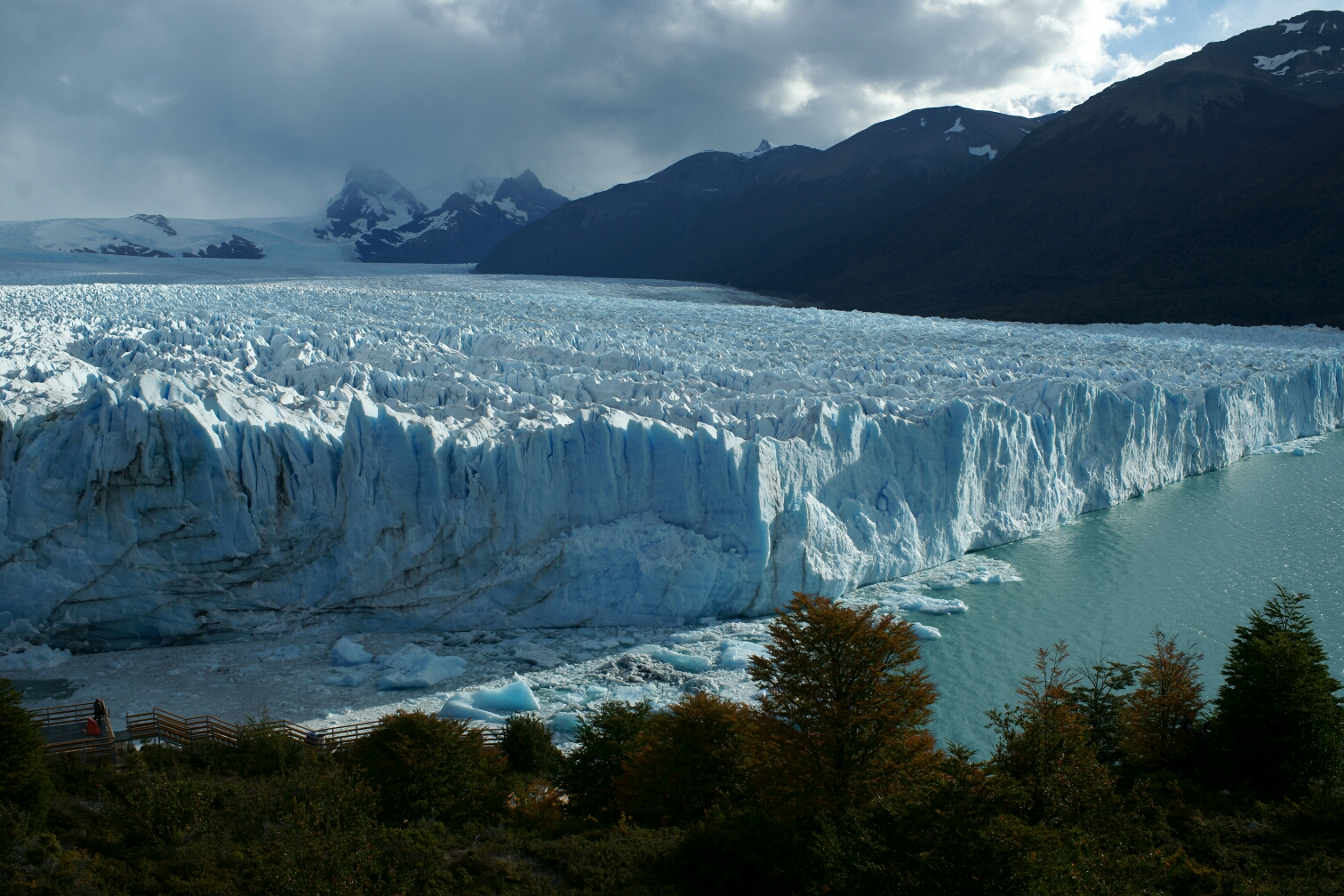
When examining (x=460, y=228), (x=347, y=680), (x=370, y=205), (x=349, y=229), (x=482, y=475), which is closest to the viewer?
(x=347, y=680)

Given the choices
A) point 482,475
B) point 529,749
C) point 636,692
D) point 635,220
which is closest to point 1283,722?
point 636,692

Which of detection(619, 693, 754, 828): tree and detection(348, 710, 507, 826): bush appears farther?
detection(619, 693, 754, 828): tree

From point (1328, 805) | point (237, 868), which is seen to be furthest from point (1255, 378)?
point (237, 868)

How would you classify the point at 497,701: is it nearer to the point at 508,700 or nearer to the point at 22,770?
the point at 508,700

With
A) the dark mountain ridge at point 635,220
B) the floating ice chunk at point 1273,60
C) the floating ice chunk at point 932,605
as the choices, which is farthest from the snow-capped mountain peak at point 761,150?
the floating ice chunk at point 932,605

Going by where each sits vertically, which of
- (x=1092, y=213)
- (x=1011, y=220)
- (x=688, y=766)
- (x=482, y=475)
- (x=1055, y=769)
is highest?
(x=1092, y=213)

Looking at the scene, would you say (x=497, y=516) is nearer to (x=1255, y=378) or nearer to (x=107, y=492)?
(x=107, y=492)


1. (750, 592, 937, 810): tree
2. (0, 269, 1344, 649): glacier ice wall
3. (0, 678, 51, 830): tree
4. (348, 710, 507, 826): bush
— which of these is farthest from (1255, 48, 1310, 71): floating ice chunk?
(0, 678, 51, 830): tree

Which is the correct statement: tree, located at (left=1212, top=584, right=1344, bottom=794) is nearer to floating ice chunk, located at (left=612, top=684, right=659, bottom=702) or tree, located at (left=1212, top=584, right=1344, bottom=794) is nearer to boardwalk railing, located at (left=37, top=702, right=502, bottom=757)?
floating ice chunk, located at (left=612, top=684, right=659, bottom=702)
